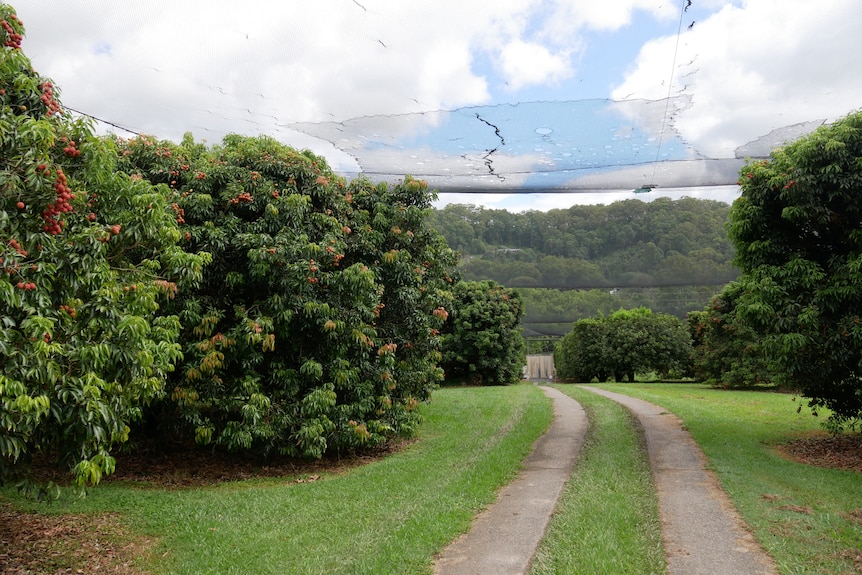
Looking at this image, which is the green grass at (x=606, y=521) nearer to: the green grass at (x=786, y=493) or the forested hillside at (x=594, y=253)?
the green grass at (x=786, y=493)

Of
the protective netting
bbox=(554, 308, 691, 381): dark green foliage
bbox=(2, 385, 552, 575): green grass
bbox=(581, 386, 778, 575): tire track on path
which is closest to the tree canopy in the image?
bbox=(2, 385, 552, 575): green grass

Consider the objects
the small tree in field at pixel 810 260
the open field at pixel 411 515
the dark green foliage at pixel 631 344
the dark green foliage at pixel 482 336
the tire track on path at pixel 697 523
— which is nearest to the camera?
the tire track on path at pixel 697 523

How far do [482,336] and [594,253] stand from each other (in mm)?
10093

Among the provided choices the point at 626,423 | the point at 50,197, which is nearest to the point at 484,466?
the point at 626,423

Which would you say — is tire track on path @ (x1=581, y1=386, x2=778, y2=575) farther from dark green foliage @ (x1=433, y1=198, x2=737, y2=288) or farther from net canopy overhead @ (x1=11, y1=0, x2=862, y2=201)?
dark green foliage @ (x1=433, y1=198, x2=737, y2=288)

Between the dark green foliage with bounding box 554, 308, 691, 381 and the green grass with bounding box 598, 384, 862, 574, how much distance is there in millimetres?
16808

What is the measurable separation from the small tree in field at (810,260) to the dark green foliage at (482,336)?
1653cm

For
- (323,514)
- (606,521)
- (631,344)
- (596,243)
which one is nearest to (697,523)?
(606,521)

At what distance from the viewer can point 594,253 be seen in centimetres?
3212

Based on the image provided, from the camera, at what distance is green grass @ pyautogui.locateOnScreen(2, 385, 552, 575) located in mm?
4812

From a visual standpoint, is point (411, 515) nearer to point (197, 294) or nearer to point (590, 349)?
point (197, 294)

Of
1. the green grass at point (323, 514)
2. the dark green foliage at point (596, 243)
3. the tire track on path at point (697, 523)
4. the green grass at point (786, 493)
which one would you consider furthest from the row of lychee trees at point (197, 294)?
the dark green foliage at point (596, 243)

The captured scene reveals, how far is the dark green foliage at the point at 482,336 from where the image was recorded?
26.0 metres

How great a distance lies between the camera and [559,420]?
12.8 metres
